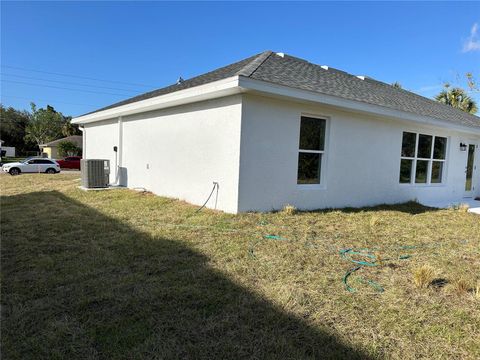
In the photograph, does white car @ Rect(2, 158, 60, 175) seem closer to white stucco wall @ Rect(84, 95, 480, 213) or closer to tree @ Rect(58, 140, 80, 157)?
white stucco wall @ Rect(84, 95, 480, 213)

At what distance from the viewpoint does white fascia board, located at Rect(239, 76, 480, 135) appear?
629 centimetres

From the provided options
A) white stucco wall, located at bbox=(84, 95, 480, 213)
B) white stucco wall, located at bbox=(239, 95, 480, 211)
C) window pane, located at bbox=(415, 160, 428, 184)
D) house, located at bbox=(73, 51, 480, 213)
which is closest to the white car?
house, located at bbox=(73, 51, 480, 213)

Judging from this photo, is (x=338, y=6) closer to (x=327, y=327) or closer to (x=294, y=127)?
(x=294, y=127)

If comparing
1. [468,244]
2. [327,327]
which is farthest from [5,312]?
[468,244]

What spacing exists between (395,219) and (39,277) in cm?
714

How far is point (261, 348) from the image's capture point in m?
2.42

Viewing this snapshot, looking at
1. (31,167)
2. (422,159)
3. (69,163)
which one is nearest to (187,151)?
(422,159)

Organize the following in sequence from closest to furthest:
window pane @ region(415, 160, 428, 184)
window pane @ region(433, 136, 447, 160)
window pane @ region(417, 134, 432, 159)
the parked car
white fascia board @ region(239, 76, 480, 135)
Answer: white fascia board @ region(239, 76, 480, 135) → window pane @ region(417, 134, 432, 159) → window pane @ region(415, 160, 428, 184) → window pane @ region(433, 136, 447, 160) → the parked car

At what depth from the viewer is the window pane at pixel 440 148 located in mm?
11172

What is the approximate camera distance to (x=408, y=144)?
1033 cm

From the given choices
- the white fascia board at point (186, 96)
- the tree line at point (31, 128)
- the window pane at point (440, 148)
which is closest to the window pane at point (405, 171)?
the window pane at point (440, 148)

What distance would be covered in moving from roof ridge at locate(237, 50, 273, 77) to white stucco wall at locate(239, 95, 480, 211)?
0.51 m

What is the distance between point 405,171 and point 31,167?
24.5 m

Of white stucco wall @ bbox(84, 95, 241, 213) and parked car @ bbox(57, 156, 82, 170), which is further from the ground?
white stucco wall @ bbox(84, 95, 241, 213)
